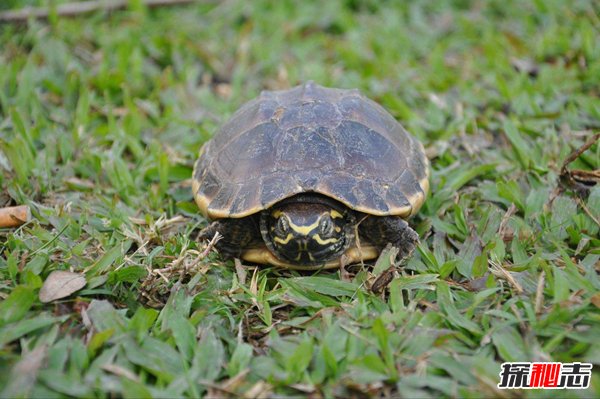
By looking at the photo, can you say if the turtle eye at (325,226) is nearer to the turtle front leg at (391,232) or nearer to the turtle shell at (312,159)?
the turtle shell at (312,159)

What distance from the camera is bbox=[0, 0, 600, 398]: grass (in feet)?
8.71

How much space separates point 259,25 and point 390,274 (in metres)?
4.19

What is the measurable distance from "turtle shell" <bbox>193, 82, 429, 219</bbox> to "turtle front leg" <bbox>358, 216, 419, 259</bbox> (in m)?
0.08

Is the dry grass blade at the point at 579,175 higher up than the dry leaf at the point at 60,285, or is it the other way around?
the dry leaf at the point at 60,285

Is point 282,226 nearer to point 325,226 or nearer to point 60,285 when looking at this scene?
point 325,226

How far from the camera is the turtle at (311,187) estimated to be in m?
3.22

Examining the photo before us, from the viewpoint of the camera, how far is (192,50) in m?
5.91

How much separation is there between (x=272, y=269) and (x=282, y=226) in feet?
1.30

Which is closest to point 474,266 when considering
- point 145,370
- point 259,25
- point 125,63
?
point 145,370

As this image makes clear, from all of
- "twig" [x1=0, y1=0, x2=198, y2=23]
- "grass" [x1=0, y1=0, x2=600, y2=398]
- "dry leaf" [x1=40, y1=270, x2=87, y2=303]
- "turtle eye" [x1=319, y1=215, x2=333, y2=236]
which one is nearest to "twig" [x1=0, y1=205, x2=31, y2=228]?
"grass" [x1=0, y1=0, x2=600, y2=398]

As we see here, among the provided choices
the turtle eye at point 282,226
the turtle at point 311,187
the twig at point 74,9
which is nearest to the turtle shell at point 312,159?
the turtle at point 311,187

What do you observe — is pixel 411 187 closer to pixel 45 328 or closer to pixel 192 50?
pixel 45 328

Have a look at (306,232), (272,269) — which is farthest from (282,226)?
(272,269)

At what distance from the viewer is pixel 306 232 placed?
10.2ft
